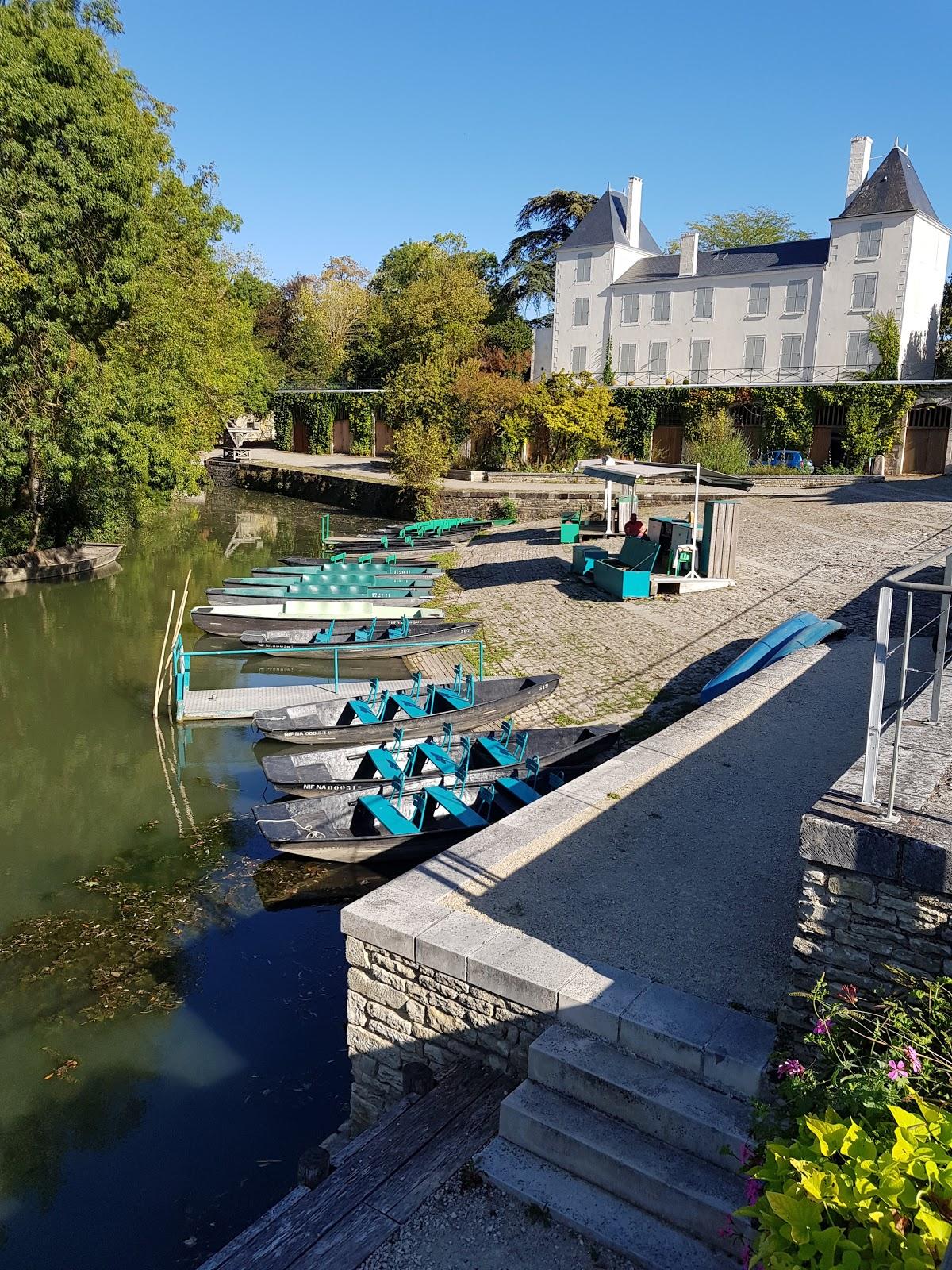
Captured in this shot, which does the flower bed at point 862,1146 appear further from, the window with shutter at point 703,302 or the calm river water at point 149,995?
the window with shutter at point 703,302

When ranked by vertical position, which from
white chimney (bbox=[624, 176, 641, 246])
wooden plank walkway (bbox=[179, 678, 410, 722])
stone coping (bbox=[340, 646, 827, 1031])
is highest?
white chimney (bbox=[624, 176, 641, 246])

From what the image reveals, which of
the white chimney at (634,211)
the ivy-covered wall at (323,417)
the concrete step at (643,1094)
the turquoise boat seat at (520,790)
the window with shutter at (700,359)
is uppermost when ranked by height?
the white chimney at (634,211)

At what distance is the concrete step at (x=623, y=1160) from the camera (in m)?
4.27

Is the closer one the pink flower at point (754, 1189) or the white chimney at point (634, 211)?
the pink flower at point (754, 1189)

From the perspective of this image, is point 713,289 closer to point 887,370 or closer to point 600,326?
point 600,326

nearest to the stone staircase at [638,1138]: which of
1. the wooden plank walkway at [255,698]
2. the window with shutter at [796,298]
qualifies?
the wooden plank walkway at [255,698]

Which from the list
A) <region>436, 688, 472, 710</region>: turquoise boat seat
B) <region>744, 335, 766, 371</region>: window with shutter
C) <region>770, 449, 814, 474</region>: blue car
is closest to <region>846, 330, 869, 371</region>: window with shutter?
<region>744, 335, 766, 371</region>: window with shutter

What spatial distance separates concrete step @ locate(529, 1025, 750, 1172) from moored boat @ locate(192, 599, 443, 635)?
14.1 m

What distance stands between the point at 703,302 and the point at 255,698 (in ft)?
109

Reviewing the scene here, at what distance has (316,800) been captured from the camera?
9.99 meters

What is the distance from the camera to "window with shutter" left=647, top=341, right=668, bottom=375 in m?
→ 42.8

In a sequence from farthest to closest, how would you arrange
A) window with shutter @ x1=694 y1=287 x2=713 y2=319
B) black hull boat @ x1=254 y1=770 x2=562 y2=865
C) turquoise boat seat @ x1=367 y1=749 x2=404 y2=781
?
window with shutter @ x1=694 y1=287 x2=713 y2=319, turquoise boat seat @ x1=367 y1=749 x2=404 y2=781, black hull boat @ x1=254 y1=770 x2=562 y2=865

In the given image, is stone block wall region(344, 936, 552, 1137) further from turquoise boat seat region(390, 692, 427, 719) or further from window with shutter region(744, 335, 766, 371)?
window with shutter region(744, 335, 766, 371)

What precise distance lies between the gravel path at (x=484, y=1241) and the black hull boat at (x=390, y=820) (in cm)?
488
